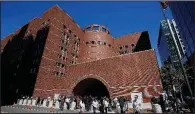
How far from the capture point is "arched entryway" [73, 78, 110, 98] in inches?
1246

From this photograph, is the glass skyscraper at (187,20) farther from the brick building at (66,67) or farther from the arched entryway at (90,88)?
the arched entryway at (90,88)

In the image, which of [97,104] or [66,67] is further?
[66,67]

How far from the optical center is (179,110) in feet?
50.3

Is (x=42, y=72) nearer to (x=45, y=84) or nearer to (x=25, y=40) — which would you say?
(x=45, y=84)

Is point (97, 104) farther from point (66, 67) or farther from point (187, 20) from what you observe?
point (187, 20)

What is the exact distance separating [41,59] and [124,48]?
30117 mm

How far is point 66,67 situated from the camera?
35.4 metres

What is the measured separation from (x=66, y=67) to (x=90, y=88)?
6.71m

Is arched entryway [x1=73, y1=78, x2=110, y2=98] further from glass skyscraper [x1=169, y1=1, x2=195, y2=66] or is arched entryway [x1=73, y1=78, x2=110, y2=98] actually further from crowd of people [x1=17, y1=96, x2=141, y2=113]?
glass skyscraper [x1=169, y1=1, x2=195, y2=66]

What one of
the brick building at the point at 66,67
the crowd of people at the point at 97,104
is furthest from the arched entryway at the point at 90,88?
the crowd of people at the point at 97,104

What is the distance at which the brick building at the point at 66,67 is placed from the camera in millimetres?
26641

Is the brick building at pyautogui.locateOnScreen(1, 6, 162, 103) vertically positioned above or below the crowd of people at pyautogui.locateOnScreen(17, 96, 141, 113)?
above

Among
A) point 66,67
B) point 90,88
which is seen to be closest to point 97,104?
point 90,88

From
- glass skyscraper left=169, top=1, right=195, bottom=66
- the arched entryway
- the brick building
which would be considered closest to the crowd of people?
the brick building
